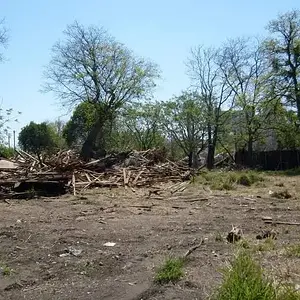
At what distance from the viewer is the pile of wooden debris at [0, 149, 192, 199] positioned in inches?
584

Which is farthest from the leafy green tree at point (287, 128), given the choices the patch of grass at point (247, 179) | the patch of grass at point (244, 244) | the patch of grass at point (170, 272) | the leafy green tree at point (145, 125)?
the patch of grass at point (170, 272)

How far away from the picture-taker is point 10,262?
259 inches

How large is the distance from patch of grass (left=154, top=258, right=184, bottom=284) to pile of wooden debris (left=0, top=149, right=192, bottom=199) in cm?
942

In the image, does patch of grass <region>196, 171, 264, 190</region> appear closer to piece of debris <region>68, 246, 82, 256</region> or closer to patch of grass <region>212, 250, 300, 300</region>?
piece of debris <region>68, 246, 82, 256</region>

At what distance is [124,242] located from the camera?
7.53m

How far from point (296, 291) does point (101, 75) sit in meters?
35.1

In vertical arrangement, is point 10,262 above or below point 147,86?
below

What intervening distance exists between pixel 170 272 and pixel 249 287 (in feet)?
5.13

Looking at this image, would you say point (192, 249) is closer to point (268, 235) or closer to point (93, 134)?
point (268, 235)

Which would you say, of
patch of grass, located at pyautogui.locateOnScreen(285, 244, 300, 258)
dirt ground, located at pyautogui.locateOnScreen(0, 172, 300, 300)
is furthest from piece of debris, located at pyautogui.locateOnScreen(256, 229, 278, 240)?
patch of grass, located at pyautogui.locateOnScreen(285, 244, 300, 258)

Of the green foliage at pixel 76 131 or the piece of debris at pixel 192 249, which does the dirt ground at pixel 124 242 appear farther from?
the green foliage at pixel 76 131

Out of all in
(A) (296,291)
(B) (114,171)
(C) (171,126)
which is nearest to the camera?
(A) (296,291)

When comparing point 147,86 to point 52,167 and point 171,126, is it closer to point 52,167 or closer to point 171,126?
point 171,126

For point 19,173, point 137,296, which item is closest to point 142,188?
Answer: point 19,173
